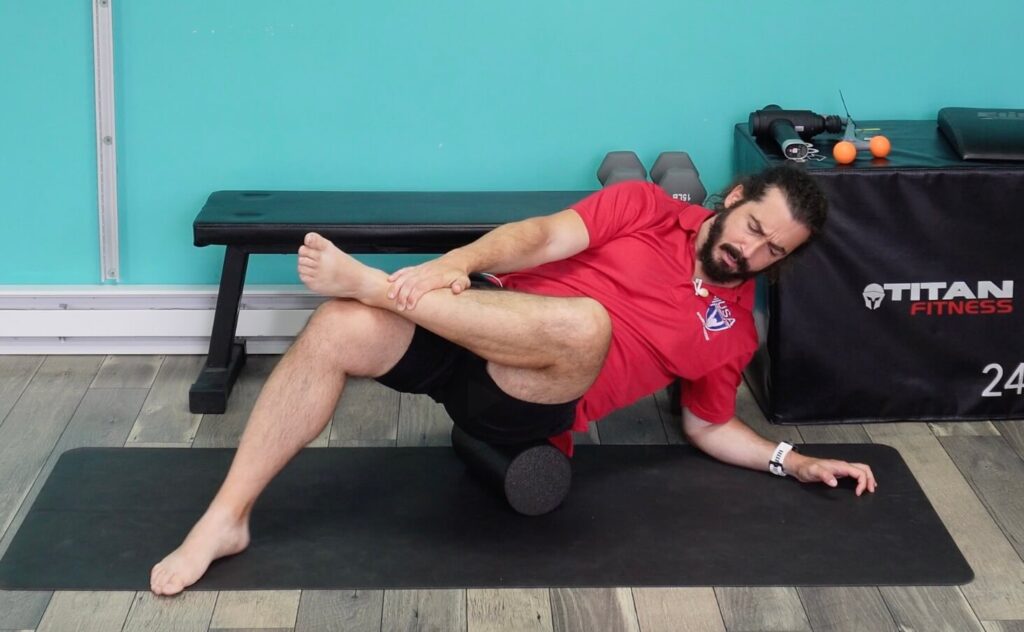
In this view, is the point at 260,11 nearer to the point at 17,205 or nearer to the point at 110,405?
the point at 17,205

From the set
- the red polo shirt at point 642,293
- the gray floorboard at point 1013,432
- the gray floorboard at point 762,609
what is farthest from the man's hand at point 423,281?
the gray floorboard at point 1013,432

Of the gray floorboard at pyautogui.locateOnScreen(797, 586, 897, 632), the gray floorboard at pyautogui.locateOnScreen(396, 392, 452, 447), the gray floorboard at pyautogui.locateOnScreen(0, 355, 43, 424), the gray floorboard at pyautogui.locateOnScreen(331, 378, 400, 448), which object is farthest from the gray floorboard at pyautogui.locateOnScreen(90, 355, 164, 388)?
the gray floorboard at pyautogui.locateOnScreen(797, 586, 897, 632)

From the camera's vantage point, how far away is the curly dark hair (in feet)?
7.43

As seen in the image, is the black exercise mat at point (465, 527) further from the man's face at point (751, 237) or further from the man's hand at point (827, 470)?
the man's face at point (751, 237)

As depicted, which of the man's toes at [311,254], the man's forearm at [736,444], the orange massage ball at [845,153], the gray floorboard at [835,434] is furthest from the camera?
the gray floorboard at [835,434]

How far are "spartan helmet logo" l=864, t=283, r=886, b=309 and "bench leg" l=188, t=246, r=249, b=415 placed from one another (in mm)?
1354

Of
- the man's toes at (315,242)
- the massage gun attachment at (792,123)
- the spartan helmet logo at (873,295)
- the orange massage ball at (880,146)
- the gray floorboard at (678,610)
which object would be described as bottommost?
the gray floorboard at (678,610)

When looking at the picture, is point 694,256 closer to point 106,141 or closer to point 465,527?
point 465,527

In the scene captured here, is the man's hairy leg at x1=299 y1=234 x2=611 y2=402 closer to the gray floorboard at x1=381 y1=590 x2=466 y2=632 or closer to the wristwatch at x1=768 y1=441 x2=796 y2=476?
the gray floorboard at x1=381 y1=590 x2=466 y2=632

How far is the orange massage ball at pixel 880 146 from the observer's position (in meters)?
2.65

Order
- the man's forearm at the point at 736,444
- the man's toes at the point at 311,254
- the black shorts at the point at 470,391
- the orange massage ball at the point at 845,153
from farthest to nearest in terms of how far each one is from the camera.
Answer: the orange massage ball at the point at 845,153 → the man's forearm at the point at 736,444 → the black shorts at the point at 470,391 → the man's toes at the point at 311,254

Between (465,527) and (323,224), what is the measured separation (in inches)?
28.9

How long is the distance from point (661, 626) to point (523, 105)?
1.34 metres

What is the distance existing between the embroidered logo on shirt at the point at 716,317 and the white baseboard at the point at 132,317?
3.52 feet
